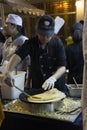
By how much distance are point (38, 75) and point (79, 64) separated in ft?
2.29

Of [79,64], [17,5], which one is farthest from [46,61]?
[17,5]

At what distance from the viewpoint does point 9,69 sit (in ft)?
5.85

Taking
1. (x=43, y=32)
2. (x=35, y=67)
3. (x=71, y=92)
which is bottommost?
(x=71, y=92)

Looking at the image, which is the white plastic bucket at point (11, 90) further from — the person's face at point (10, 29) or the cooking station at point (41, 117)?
the person's face at point (10, 29)

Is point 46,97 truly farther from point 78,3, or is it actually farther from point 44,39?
point 78,3

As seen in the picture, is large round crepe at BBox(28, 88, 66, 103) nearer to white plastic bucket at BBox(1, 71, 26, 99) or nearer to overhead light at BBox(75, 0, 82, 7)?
white plastic bucket at BBox(1, 71, 26, 99)

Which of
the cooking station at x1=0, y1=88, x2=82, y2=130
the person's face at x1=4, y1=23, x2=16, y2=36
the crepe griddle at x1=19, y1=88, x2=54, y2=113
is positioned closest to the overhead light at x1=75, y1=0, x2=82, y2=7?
the person's face at x1=4, y1=23, x2=16, y2=36

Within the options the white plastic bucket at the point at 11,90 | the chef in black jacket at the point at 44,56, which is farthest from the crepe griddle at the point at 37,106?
the chef in black jacket at the point at 44,56

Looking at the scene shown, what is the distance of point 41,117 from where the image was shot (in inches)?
54.0

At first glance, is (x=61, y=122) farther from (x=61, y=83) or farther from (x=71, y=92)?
(x=61, y=83)

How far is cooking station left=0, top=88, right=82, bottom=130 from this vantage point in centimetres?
132

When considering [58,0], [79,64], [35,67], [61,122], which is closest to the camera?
[61,122]

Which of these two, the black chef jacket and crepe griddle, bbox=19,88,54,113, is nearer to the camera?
crepe griddle, bbox=19,88,54,113

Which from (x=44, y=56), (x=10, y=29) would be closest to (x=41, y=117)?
(x=44, y=56)
